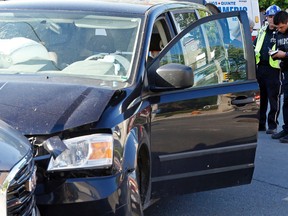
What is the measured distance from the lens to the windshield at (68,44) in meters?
4.33

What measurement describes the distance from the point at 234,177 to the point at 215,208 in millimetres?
743

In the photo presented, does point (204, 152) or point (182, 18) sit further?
point (182, 18)

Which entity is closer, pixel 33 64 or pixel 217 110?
pixel 33 64

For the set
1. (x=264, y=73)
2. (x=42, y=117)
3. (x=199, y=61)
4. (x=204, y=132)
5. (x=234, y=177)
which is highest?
(x=42, y=117)

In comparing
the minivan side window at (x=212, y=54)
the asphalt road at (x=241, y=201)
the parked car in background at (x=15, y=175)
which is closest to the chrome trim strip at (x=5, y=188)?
the parked car in background at (x=15, y=175)

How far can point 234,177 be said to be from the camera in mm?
4879

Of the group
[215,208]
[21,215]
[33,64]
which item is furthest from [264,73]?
[21,215]

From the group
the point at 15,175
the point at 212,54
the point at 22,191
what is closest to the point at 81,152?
the point at 22,191

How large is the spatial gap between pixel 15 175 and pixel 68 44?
7.04 ft

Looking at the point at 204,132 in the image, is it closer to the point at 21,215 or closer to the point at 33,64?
the point at 33,64

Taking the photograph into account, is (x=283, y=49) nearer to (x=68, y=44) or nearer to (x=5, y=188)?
(x=68, y=44)

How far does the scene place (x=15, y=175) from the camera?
258 centimetres

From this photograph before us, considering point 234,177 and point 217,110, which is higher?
point 217,110

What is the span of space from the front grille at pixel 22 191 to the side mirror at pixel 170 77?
4.91ft
